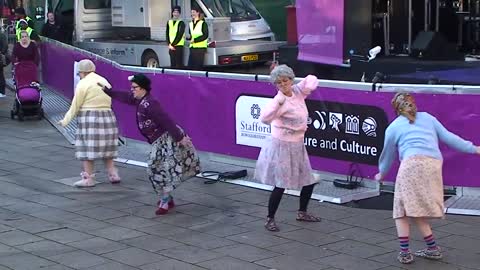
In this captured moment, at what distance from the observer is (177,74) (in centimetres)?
1113

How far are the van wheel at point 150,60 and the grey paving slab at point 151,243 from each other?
1364 cm

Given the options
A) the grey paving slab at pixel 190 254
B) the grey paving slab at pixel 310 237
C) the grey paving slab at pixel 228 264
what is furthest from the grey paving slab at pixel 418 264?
the grey paving slab at pixel 190 254

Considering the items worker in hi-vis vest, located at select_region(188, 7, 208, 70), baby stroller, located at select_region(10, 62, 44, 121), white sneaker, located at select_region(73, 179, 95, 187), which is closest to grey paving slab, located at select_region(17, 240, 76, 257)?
white sneaker, located at select_region(73, 179, 95, 187)

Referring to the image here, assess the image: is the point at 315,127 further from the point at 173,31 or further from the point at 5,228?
the point at 173,31

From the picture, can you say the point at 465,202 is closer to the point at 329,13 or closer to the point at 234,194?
the point at 234,194

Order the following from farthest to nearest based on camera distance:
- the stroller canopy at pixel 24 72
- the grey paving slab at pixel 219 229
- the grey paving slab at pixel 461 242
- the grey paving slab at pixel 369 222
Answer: the stroller canopy at pixel 24 72
the grey paving slab at pixel 369 222
the grey paving slab at pixel 219 229
the grey paving slab at pixel 461 242

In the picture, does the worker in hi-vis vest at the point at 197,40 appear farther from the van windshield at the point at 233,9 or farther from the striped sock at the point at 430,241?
the striped sock at the point at 430,241

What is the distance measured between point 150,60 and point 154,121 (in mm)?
12868

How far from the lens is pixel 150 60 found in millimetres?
20969

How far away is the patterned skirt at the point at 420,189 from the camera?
6.36 m

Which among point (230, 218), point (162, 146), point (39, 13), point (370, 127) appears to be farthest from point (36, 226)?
point (39, 13)

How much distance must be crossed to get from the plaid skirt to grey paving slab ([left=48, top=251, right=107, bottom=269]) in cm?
285

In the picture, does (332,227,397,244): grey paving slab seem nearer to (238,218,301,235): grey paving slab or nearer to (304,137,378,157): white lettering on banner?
(238,218,301,235): grey paving slab

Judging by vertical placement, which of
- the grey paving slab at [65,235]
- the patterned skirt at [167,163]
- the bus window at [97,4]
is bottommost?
the grey paving slab at [65,235]
